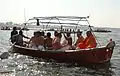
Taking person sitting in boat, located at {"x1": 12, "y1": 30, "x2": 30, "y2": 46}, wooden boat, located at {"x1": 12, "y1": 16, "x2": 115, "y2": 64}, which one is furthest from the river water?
person sitting in boat, located at {"x1": 12, "y1": 30, "x2": 30, "y2": 46}

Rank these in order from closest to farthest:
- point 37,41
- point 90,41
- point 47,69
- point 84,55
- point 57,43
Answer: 1. point 47,69
2. point 84,55
3. point 90,41
4. point 57,43
5. point 37,41

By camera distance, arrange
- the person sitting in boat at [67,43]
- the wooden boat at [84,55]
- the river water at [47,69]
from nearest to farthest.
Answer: the river water at [47,69], the wooden boat at [84,55], the person sitting in boat at [67,43]

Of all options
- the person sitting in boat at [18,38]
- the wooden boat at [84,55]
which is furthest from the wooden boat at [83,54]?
the person sitting in boat at [18,38]

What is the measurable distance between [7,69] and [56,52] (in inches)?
152

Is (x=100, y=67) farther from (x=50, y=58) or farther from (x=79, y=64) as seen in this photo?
(x=50, y=58)

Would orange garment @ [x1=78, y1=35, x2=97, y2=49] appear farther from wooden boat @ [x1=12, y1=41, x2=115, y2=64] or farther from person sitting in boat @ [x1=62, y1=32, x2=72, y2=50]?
wooden boat @ [x1=12, y1=41, x2=115, y2=64]

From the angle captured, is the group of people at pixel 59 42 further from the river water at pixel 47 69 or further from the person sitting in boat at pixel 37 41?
the river water at pixel 47 69

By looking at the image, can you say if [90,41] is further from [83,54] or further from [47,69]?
[47,69]

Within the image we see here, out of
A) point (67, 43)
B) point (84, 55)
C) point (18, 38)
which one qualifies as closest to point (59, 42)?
point (67, 43)

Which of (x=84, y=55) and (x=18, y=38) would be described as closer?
(x=84, y=55)

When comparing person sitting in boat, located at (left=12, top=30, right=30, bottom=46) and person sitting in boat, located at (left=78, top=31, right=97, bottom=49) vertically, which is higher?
person sitting in boat, located at (left=78, top=31, right=97, bottom=49)

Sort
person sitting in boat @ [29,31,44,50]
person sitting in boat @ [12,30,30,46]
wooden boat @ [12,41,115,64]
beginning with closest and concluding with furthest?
Result: 1. wooden boat @ [12,41,115,64]
2. person sitting in boat @ [29,31,44,50]
3. person sitting in boat @ [12,30,30,46]

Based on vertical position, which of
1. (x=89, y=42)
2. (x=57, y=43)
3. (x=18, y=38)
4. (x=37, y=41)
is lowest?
(x=18, y=38)

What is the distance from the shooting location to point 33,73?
17.5m
